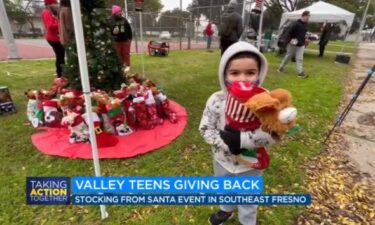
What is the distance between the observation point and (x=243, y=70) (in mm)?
1561

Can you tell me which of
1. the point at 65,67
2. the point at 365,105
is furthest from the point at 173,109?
the point at 365,105

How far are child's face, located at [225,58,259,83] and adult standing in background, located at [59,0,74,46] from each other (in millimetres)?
3267

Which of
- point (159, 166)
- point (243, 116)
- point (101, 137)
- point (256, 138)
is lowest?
point (159, 166)

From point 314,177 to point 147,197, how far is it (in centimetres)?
201

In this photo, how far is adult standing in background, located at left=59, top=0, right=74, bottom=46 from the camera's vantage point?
400 cm

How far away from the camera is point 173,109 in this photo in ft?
14.6

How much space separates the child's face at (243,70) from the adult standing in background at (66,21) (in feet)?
10.7

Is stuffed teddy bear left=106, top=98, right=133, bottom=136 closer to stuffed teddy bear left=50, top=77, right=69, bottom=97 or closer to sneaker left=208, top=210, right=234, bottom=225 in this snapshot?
stuffed teddy bear left=50, top=77, right=69, bottom=97

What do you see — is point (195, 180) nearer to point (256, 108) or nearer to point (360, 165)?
point (256, 108)

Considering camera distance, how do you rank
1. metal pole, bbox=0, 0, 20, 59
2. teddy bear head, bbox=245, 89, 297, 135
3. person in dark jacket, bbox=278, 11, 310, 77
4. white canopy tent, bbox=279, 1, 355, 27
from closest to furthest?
teddy bear head, bbox=245, 89, 297, 135, person in dark jacket, bbox=278, 11, 310, 77, metal pole, bbox=0, 0, 20, 59, white canopy tent, bbox=279, 1, 355, 27

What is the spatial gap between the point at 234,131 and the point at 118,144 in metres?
2.14

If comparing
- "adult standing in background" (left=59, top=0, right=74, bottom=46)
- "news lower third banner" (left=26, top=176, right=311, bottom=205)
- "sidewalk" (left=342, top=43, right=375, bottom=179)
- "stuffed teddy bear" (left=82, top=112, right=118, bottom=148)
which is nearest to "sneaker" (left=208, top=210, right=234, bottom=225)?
"news lower third banner" (left=26, top=176, right=311, bottom=205)

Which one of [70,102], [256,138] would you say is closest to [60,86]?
[70,102]

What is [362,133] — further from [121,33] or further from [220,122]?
[121,33]
